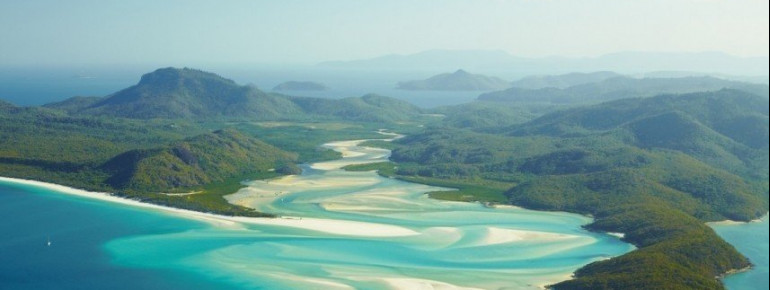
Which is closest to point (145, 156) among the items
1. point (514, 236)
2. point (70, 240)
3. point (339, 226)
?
point (70, 240)

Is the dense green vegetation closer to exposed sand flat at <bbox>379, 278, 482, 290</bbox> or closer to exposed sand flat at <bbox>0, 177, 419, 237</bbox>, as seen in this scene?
exposed sand flat at <bbox>0, 177, 419, 237</bbox>

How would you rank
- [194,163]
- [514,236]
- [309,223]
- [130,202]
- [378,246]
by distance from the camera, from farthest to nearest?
[194,163] → [130,202] → [309,223] → [514,236] → [378,246]

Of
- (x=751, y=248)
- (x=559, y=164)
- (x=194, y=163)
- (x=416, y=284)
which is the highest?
(x=194, y=163)

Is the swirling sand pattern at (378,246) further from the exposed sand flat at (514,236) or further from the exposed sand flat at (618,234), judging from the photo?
the exposed sand flat at (618,234)

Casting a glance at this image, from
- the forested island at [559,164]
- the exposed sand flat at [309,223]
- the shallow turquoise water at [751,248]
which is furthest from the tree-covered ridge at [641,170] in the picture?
the exposed sand flat at [309,223]

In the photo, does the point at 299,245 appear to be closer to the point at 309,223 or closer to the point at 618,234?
the point at 309,223

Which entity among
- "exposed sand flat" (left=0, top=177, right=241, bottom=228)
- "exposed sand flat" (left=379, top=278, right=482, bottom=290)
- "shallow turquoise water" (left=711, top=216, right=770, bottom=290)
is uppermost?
"exposed sand flat" (left=0, top=177, right=241, bottom=228)

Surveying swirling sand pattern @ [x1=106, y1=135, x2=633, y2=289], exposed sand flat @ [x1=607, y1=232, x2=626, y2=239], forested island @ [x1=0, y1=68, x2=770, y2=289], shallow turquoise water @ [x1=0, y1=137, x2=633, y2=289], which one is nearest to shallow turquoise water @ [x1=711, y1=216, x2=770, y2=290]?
forested island @ [x1=0, y1=68, x2=770, y2=289]
